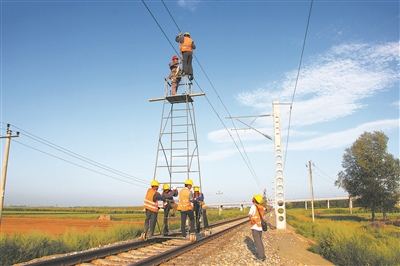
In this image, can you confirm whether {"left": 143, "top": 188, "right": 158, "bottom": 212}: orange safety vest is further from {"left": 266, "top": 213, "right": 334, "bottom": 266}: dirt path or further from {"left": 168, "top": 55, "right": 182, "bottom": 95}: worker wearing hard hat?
{"left": 168, "top": 55, "right": 182, "bottom": 95}: worker wearing hard hat

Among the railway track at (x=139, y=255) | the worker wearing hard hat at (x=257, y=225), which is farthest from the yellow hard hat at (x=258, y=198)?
the railway track at (x=139, y=255)

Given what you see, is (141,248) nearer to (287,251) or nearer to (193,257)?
(193,257)

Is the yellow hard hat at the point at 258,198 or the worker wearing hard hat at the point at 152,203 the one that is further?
the worker wearing hard hat at the point at 152,203

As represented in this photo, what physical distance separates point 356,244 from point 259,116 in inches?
396

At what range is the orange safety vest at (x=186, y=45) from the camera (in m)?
13.2

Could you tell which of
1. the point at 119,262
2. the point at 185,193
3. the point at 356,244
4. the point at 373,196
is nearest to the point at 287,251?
the point at 356,244

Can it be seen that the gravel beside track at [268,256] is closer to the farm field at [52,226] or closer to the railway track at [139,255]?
the railway track at [139,255]

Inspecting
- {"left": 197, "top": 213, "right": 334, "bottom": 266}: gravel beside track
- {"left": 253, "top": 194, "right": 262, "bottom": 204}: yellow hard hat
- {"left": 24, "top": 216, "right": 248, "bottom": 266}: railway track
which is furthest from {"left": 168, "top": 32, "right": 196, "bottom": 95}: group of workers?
{"left": 197, "top": 213, "right": 334, "bottom": 266}: gravel beside track

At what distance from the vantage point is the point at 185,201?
35.7 feet

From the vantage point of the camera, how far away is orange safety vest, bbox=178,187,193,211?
35.5ft

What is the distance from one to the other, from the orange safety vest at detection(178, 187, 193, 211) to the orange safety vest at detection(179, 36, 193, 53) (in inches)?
244

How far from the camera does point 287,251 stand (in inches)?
470

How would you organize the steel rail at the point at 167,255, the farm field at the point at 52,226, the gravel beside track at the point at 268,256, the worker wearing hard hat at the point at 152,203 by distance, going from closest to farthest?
the steel rail at the point at 167,255 → the gravel beside track at the point at 268,256 → the worker wearing hard hat at the point at 152,203 → the farm field at the point at 52,226

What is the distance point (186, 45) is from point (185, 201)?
267 inches
